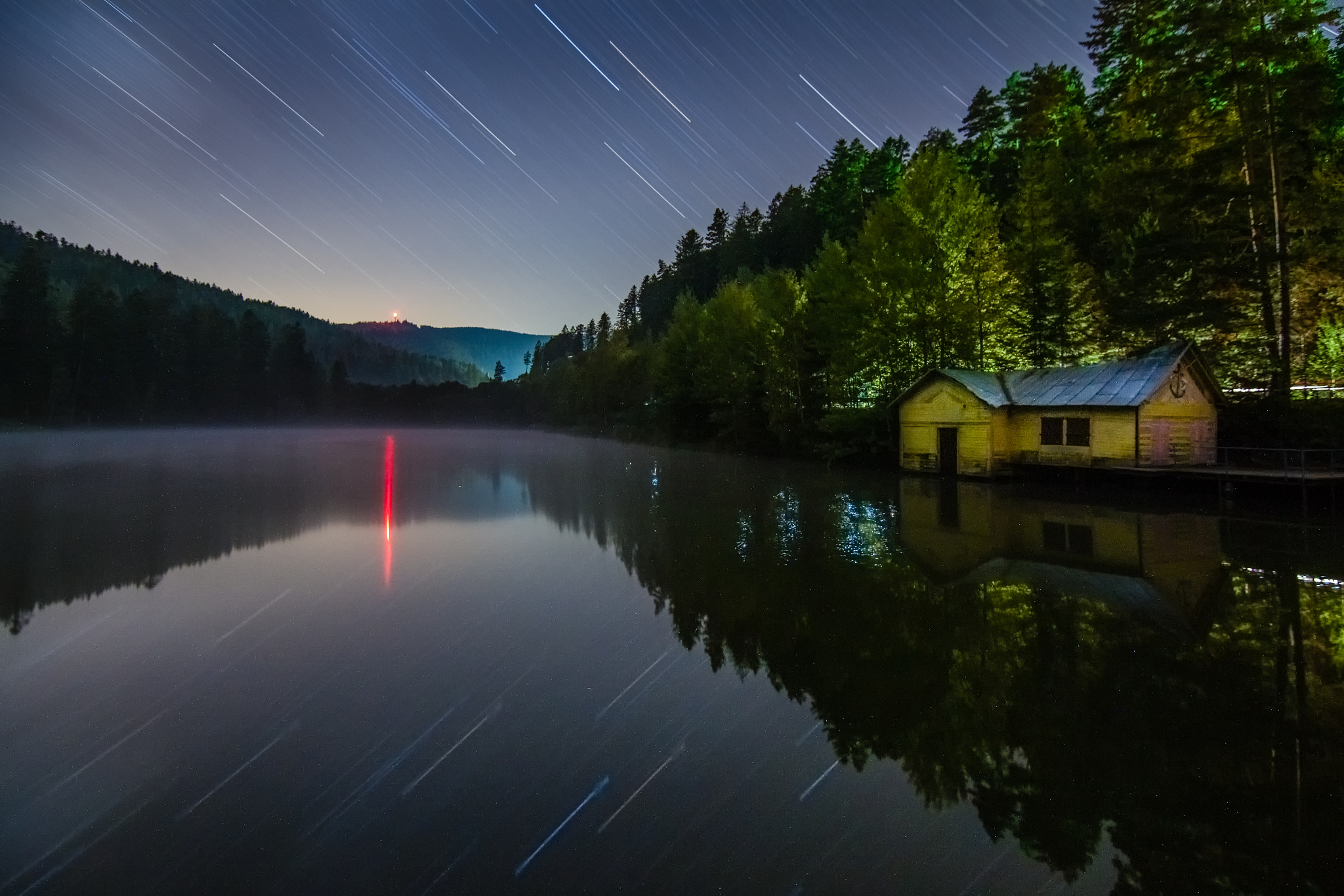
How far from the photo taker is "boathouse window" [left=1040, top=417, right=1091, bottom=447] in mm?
26875

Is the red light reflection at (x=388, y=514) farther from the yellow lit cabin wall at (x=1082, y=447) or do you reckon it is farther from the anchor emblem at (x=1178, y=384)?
the anchor emblem at (x=1178, y=384)

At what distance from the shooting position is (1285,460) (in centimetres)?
2095

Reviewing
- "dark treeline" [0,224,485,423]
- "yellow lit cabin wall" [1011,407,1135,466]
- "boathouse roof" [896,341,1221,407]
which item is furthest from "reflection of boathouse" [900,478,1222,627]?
"dark treeline" [0,224,485,423]

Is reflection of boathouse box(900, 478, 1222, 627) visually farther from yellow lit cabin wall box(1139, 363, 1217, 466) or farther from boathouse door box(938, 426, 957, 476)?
boathouse door box(938, 426, 957, 476)

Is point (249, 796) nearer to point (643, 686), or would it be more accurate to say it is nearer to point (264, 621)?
point (643, 686)

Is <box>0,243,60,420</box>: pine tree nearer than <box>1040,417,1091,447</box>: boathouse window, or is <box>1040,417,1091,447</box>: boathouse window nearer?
<box>1040,417,1091,447</box>: boathouse window

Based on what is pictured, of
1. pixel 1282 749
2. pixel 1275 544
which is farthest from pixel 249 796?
pixel 1275 544

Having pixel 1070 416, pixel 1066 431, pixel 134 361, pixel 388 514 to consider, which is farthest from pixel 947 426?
pixel 134 361

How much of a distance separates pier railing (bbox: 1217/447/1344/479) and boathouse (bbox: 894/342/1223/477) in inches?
34.7

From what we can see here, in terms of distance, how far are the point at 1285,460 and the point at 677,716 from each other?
→ 860 inches

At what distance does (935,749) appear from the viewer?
6801 mm

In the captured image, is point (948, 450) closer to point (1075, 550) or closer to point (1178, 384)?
point (1178, 384)

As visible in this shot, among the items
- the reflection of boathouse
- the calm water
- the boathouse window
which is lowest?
the calm water

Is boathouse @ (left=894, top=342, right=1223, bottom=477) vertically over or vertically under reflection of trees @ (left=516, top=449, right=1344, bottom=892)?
over
